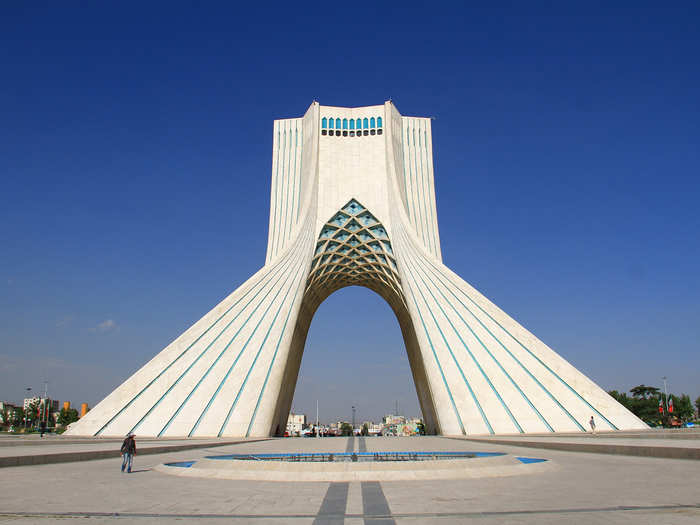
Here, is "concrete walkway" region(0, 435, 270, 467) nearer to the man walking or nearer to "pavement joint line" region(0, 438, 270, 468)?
"pavement joint line" region(0, 438, 270, 468)

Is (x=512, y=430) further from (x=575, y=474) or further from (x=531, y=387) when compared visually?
(x=575, y=474)

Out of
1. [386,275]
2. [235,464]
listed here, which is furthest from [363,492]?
[386,275]

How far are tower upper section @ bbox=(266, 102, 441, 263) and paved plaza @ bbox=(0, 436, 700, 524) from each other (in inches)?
685

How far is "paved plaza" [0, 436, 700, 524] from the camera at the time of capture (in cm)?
402

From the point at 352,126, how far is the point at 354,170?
8.54ft

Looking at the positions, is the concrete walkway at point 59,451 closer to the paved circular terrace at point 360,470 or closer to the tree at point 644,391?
the paved circular terrace at point 360,470

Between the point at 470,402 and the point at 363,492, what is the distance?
1226 centimetres

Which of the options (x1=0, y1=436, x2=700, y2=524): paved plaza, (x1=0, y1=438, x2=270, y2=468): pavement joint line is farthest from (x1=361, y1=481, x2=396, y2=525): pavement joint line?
(x1=0, y1=438, x2=270, y2=468): pavement joint line

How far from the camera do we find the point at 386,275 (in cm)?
2670

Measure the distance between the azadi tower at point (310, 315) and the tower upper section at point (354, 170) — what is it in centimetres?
7

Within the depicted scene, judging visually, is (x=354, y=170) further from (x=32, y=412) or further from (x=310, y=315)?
(x=32, y=412)

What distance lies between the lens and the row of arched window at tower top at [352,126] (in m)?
25.8

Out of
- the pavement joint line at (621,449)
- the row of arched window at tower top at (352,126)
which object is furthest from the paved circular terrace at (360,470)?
the row of arched window at tower top at (352,126)

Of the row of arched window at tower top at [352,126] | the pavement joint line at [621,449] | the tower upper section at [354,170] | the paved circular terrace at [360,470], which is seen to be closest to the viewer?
the paved circular terrace at [360,470]
